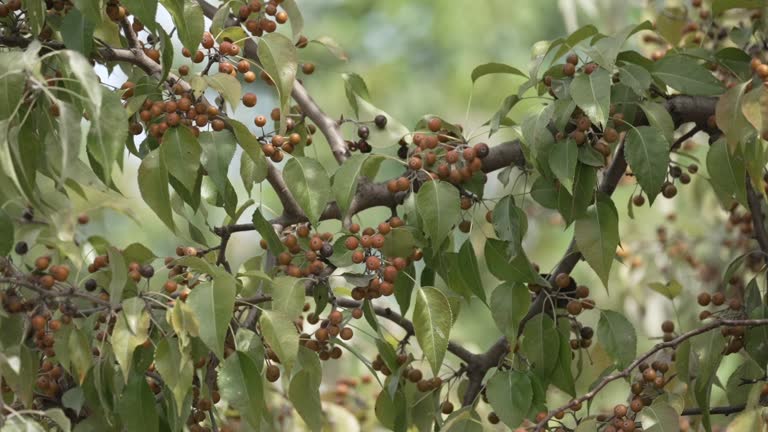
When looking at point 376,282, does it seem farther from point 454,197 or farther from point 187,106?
point 187,106

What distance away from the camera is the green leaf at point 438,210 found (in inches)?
66.6

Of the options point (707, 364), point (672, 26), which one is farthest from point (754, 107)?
point (672, 26)

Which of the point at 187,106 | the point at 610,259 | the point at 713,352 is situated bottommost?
the point at 713,352

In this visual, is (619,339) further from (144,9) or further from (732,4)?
(144,9)

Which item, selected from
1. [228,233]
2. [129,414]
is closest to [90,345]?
[129,414]

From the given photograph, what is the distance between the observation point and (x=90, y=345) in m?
1.57

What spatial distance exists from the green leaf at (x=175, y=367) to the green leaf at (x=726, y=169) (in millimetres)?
828

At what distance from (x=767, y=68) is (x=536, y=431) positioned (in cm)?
66

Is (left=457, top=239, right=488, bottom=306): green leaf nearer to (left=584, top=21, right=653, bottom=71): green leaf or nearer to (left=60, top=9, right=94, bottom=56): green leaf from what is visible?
(left=584, top=21, right=653, bottom=71): green leaf

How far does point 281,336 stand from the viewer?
59.7 inches

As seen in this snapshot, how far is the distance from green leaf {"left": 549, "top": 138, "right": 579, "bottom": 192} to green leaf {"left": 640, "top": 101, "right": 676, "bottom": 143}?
0.13 m

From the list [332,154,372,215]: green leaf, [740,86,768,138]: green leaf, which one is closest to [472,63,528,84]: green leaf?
[332,154,372,215]: green leaf

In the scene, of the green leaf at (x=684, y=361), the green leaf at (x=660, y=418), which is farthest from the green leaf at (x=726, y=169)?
the green leaf at (x=660, y=418)

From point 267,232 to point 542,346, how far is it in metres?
0.46
